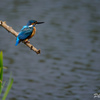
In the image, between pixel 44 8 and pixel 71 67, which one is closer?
pixel 71 67

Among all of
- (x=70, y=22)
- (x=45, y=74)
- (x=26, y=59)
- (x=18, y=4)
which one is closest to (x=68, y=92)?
(x=45, y=74)

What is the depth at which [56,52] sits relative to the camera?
32.2ft

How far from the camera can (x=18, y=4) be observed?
583 inches

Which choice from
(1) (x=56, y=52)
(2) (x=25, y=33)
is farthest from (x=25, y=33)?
(1) (x=56, y=52)

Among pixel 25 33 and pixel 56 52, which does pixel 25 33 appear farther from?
pixel 56 52

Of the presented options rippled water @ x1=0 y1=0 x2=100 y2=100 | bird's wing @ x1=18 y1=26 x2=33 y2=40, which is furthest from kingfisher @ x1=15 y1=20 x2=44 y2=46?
rippled water @ x1=0 y1=0 x2=100 y2=100

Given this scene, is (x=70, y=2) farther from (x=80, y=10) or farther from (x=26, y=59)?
(x=26, y=59)

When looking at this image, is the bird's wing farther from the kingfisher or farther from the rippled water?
the rippled water

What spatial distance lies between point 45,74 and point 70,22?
4.77m

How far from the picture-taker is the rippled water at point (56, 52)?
729 cm

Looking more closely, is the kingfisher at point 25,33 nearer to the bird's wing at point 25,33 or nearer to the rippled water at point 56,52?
the bird's wing at point 25,33

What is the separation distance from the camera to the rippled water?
7289 mm

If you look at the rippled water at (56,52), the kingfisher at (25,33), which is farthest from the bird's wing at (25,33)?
the rippled water at (56,52)

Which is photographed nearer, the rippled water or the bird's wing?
the bird's wing
